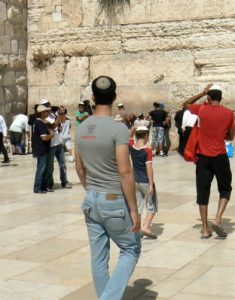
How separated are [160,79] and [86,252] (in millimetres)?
10655

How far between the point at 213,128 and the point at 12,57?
1135 centimetres

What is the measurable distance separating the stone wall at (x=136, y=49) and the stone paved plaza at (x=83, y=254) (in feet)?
22.1

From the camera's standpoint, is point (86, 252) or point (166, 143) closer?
point (86, 252)

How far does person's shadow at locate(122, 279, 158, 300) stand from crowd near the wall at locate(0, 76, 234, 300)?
616 mm

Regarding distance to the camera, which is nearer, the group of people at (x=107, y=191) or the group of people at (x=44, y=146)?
the group of people at (x=107, y=191)

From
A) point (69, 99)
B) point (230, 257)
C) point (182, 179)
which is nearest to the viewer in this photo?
point (230, 257)

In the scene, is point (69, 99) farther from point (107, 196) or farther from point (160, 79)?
point (107, 196)

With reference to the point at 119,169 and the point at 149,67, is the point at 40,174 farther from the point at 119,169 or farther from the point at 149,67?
the point at 149,67

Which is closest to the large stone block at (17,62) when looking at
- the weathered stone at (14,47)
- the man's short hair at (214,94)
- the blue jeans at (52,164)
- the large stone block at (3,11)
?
the weathered stone at (14,47)

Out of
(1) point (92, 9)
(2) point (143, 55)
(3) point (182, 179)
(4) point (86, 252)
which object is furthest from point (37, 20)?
(4) point (86, 252)

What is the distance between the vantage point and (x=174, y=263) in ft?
18.8

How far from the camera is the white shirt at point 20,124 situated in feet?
53.0

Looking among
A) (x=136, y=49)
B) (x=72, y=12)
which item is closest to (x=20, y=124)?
(x=72, y=12)

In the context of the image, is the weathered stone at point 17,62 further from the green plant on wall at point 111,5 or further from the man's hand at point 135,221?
the man's hand at point 135,221
